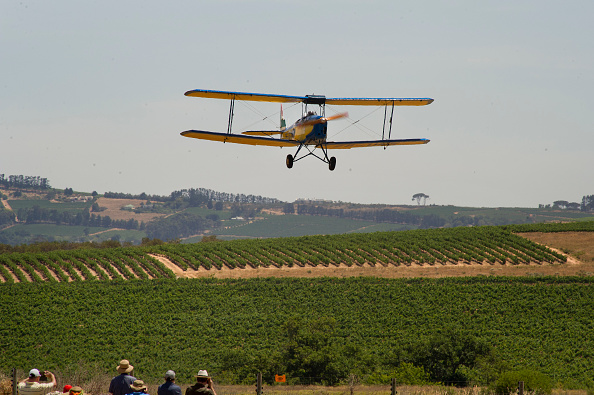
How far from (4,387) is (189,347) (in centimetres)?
2718

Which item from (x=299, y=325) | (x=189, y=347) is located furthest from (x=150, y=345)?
(x=299, y=325)

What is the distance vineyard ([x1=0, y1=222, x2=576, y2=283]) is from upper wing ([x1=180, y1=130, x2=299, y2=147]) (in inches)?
1581

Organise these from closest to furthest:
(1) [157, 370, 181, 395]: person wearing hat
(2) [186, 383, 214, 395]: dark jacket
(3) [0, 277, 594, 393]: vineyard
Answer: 1. (2) [186, 383, 214, 395]: dark jacket
2. (1) [157, 370, 181, 395]: person wearing hat
3. (3) [0, 277, 594, 393]: vineyard

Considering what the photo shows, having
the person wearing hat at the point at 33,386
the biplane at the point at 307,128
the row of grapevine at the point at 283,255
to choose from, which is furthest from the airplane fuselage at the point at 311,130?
the row of grapevine at the point at 283,255

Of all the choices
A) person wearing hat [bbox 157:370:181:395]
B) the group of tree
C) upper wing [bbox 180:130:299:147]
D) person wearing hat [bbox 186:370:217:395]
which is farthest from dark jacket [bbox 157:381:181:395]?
the group of tree

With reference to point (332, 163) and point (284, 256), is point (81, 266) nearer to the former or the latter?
point (284, 256)

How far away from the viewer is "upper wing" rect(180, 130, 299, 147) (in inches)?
963

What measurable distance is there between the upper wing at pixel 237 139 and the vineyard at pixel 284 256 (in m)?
40.2

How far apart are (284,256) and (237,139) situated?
47571 mm

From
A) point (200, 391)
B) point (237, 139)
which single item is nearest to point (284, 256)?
point (237, 139)

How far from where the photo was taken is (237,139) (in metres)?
26.0

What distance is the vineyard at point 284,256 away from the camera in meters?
65.6

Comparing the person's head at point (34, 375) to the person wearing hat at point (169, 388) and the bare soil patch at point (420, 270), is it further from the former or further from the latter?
the bare soil patch at point (420, 270)

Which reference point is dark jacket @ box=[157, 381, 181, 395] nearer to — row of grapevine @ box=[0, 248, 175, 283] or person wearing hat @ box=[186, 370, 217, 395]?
person wearing hat @ box=[186, 370, 217, 395]
